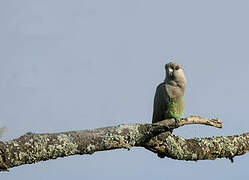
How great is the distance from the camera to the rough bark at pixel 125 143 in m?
3.67

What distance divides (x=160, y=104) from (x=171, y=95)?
0.19m

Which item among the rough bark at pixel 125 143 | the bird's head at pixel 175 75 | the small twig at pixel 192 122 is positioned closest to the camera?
the rough bark at pixel 125 143

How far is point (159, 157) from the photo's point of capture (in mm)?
4969

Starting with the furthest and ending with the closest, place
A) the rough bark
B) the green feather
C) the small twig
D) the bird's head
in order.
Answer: the bird's head → the green feather → the small twig → the rough bark

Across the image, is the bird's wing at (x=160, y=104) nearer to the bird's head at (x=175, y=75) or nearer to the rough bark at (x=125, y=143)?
the bird's head at (x=175, y=75)

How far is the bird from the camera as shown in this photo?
6.07 meters

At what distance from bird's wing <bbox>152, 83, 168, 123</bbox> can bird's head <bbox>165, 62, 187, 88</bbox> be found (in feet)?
0.54

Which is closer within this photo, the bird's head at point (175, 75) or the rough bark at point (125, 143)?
the rough bark at point (125, 143)

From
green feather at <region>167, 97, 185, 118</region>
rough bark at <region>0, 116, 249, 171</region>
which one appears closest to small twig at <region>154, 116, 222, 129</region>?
rough bark at <region>0, 116, 249, 171</region>

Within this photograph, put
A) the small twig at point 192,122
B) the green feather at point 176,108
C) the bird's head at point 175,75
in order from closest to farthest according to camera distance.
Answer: the small twig at point 192,122 < the green feather at point 176,108 < the bird's head at point 175,75

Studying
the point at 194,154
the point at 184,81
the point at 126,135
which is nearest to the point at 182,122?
the point at 194,154

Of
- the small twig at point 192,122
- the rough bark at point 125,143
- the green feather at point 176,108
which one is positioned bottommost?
the rough bark at point 125,143

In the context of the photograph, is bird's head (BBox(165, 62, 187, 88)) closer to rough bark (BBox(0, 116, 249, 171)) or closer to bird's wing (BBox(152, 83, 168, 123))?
bird's wing (BBox(152, 83, 168, 123))

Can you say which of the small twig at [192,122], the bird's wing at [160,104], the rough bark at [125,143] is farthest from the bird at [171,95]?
the small twig at [192,122]
